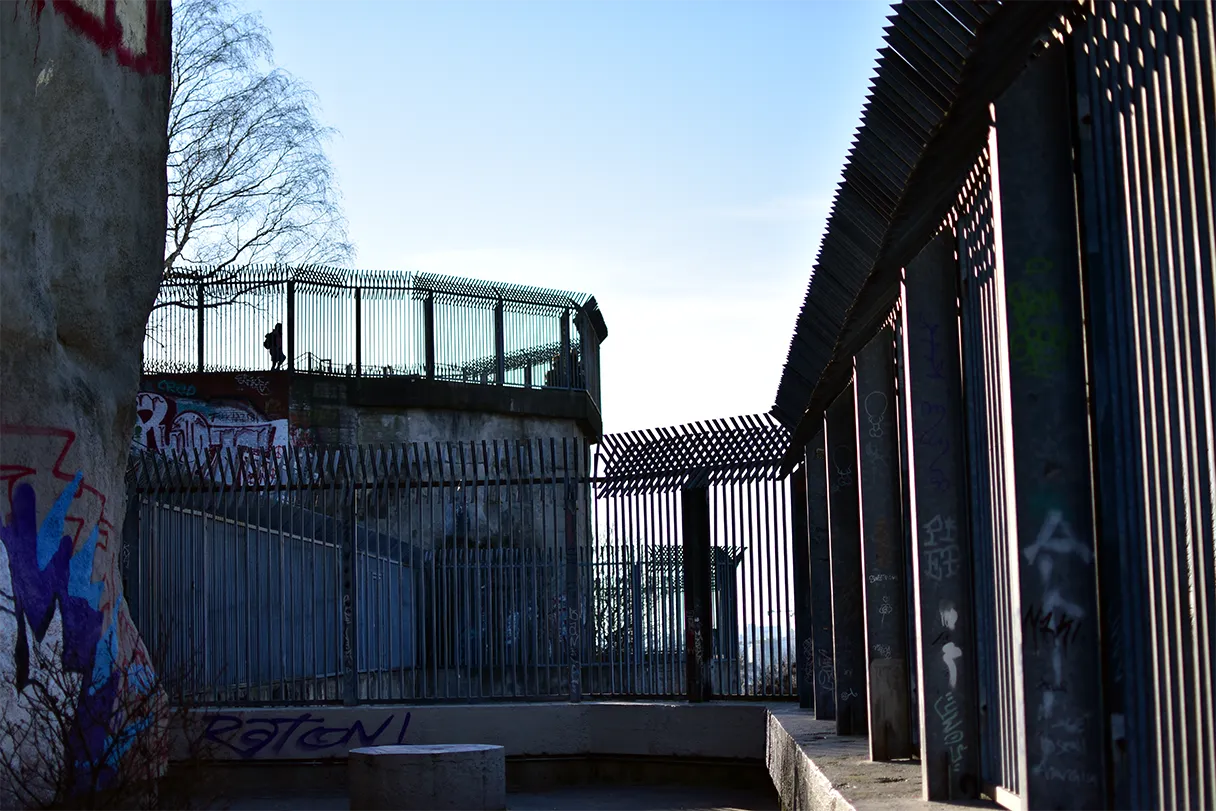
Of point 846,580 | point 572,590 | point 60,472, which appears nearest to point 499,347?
point 572,590

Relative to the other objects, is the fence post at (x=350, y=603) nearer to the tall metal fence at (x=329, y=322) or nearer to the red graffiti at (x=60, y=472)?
the red graffiti at (x=60, y=472)

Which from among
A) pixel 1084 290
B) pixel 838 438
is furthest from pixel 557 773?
pixel 1084 290

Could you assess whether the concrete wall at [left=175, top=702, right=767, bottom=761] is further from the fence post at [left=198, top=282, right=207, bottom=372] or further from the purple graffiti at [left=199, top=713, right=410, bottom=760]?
the fence post at [left=198, top=282, right=207, bottom=372]

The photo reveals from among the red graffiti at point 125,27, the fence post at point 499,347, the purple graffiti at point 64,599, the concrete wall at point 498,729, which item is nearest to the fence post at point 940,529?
the purple graffiti at point 64,599

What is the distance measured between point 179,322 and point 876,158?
2234 cm

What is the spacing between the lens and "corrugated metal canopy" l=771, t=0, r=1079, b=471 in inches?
151

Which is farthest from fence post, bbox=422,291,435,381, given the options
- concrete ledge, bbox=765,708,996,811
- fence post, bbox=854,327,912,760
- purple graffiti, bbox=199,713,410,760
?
fence post, bbox=854,327,912,760

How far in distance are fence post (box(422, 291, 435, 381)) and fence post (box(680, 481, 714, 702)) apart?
13.2 meters

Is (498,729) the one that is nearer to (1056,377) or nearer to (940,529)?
(940,529)

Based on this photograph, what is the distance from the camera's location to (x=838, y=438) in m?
9.59

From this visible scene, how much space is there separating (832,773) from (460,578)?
7.37 m

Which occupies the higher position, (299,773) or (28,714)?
(28,714)

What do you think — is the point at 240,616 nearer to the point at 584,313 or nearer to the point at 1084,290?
the point at 1084,290

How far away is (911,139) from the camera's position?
15.4ft
